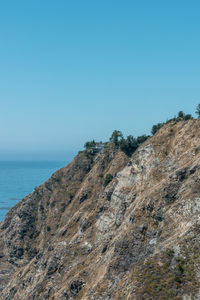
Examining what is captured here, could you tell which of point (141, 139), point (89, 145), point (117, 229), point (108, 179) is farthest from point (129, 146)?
point (117, 229)

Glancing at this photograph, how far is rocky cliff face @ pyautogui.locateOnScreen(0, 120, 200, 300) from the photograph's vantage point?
1889 inches

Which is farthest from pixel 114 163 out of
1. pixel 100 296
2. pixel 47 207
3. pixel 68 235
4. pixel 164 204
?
pixel 100 296

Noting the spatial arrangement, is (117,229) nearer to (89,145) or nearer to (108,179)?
(108,179)

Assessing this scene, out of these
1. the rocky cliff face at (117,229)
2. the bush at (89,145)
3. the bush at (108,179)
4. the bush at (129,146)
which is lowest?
the rocky cliff face at (117,229)

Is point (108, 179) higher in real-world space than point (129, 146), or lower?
lower

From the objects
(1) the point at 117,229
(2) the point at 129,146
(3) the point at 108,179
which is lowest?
(1) the point at 117,229

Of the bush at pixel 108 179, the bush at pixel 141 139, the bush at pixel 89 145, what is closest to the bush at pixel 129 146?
the bush at pixel 141 139

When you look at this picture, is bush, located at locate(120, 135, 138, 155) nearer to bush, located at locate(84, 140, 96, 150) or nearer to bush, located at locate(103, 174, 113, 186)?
bush, located at locate(103, 174, 113, 186)

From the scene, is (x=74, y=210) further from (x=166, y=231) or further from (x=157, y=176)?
(x=166, y=231)

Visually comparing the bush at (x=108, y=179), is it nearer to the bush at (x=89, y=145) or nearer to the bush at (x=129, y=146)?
the bush at (x=129, y=146)

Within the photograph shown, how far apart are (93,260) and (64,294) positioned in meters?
9.73

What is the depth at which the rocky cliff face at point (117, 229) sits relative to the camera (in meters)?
48.0

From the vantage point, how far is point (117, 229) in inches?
3118

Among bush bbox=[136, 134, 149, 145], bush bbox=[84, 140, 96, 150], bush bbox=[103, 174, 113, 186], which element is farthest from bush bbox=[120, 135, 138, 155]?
bush bbox=[84, 140, 96, 150]
